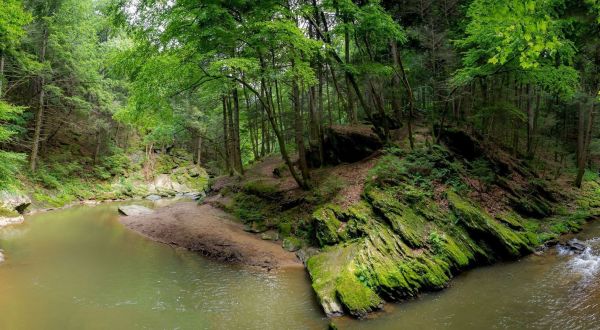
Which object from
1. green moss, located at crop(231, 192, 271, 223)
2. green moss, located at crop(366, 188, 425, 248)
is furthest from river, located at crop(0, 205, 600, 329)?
green moss, located at crop(231, 192, 271, 223)

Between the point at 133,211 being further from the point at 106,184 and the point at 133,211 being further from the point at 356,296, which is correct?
the point at 356,296

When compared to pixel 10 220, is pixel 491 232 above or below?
below

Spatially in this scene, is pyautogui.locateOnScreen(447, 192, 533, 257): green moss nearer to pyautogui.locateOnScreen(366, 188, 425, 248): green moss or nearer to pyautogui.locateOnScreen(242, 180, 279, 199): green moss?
pyautogui.locateOnScreen(366, 188, 425, 248): green moss

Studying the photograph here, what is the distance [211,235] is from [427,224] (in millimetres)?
7516

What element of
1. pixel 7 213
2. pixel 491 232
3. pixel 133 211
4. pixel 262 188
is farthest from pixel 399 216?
pixel 7 213

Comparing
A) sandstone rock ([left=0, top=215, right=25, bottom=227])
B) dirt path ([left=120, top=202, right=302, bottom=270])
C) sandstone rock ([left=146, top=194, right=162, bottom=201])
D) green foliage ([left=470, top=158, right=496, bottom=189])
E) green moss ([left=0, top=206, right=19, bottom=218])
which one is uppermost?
green foliage ([left=470, top=158, right=496, bottom=189])

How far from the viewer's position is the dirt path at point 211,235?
37.4ft

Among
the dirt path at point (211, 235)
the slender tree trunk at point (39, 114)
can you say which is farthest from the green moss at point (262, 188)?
the slender tree trunk at point (39, 114)

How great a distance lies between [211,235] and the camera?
521 inches

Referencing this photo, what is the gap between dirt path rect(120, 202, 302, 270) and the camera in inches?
449

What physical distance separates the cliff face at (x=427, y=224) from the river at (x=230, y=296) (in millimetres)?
487

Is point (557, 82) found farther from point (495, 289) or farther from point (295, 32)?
point (295, 32)

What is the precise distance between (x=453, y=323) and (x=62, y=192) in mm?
25296

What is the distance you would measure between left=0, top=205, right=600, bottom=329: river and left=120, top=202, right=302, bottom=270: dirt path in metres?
0.66
